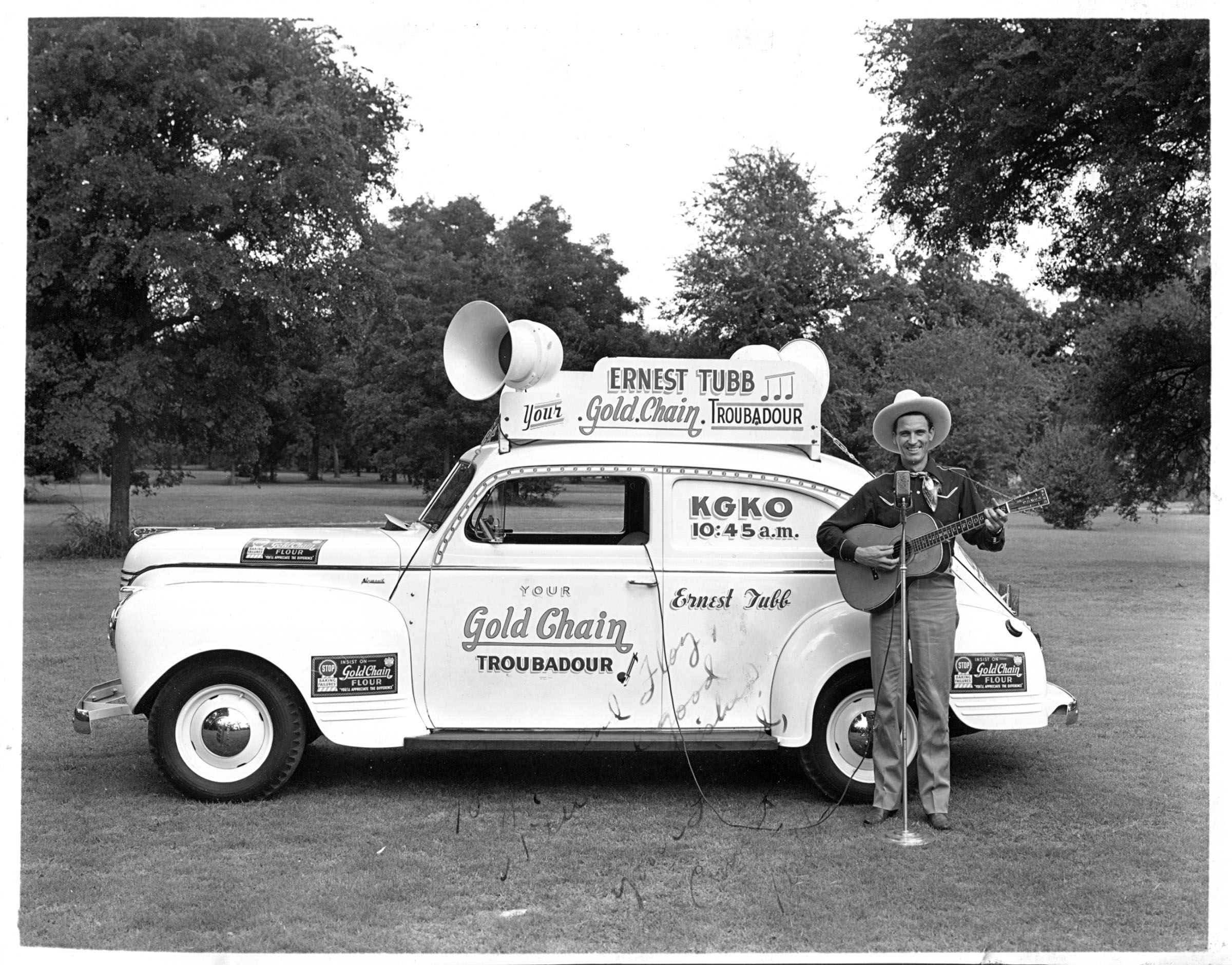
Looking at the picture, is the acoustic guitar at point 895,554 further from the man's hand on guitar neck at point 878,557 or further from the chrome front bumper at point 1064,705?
the chrome front bumper at point 1064,705

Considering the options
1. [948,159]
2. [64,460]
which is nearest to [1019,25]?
[948,159]

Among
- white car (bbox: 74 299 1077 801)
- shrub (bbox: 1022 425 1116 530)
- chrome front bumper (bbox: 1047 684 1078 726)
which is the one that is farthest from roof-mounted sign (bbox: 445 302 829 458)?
shrub (bbox: 1022 425 1116 530)

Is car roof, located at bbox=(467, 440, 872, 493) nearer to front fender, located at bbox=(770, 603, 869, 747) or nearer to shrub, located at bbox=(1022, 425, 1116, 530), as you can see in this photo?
front fender, located at bbox=(770, 603, 869, 747)

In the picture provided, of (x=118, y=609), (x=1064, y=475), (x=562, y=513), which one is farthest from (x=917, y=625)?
(x=1064, y=475)

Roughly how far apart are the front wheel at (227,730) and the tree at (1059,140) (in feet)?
39.2

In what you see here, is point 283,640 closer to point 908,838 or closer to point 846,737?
point 846,737

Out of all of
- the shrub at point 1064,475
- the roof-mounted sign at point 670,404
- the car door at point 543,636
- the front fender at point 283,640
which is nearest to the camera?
the front fender at point 283,640

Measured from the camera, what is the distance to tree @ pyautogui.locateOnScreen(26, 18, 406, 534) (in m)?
18.6

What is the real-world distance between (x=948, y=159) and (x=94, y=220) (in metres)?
12.9

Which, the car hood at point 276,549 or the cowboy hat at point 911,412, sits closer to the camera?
the cowboy hat at point 911,412

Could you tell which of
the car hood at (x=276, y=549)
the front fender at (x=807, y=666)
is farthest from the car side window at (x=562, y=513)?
the front fender at (x=807, y=666)

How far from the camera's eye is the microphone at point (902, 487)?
5.79 m

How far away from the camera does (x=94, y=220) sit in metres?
19.1

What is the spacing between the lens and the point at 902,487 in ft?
19.0
